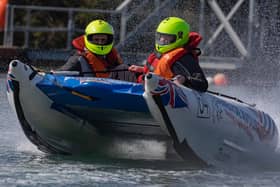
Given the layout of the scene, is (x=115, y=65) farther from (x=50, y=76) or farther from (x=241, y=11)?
(x=241, y=11)

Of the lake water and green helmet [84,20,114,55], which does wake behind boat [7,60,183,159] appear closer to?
the lake water

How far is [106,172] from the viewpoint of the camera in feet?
26.0

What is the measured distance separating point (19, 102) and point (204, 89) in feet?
5.22

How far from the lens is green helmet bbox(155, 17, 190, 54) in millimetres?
8812

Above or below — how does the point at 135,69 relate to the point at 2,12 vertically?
below

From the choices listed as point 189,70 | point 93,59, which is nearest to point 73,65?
point 93,59

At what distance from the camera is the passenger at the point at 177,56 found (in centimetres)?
859

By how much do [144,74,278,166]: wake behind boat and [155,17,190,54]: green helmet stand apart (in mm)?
613

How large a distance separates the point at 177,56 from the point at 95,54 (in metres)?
0.89

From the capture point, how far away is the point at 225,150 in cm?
866

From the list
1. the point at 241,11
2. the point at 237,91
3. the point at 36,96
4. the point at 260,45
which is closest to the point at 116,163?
the point at 36,96

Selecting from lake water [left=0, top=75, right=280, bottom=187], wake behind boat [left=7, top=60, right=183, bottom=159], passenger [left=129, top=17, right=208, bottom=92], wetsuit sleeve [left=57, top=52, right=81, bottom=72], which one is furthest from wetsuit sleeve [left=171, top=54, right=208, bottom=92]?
wetsuit sleeve [left=57, top=52, right=81, bottom=72]

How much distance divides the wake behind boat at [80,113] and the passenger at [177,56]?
1.57 ft

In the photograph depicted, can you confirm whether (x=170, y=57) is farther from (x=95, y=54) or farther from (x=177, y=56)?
(x=95, y=54)
